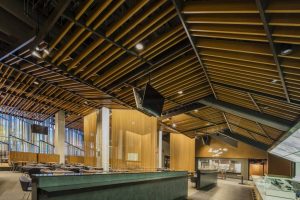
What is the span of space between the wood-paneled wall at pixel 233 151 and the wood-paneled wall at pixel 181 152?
4.75 metres

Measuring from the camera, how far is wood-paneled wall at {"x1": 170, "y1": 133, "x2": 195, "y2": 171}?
21594mm

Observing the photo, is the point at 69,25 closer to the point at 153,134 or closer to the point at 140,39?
the point at 140,39

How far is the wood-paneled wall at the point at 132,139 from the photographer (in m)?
12.6

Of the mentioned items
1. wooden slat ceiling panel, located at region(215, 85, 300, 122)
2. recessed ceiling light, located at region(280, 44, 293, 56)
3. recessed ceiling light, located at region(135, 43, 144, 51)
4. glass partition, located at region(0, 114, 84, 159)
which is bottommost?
glass partition, located at region(0, 114, 84, 159)

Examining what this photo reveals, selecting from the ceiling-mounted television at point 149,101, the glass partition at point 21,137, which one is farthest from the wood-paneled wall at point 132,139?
the glass partition at point 21,137

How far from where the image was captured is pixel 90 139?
14.4m

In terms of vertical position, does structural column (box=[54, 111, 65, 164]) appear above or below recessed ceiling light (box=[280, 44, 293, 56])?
below

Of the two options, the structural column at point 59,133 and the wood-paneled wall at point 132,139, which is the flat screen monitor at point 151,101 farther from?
the structural column at point 59,133

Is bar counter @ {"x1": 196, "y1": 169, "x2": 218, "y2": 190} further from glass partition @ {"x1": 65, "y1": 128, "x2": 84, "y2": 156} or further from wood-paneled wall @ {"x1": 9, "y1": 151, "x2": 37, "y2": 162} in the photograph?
glass partition @ {"x1": 65, "y1": 128, "x2": 84, "y2": 156}

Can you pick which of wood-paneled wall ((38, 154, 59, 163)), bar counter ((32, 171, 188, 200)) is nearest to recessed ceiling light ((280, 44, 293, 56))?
bar counter ((32, 171, 188, 200))

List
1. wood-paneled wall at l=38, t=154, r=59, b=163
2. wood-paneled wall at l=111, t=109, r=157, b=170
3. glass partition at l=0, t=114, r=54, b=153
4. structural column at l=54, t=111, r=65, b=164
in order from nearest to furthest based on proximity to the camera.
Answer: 1. wood-paneled wall at l=111, t=109, r=157, b=170
2. wood-paneled wall at l=38, t=154, r=59, b=163
3. structural column at l=54, t=111, r=65, b=164
4. glass partition at l=0, t=114, r=54, b=153

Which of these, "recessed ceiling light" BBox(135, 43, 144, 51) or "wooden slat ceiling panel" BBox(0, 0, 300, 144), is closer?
"wooden slat ceiling panel" BBox(0, 0, 300, 144)

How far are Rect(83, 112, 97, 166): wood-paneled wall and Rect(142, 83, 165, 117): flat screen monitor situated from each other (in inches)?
282

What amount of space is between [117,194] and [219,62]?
3814 mm
